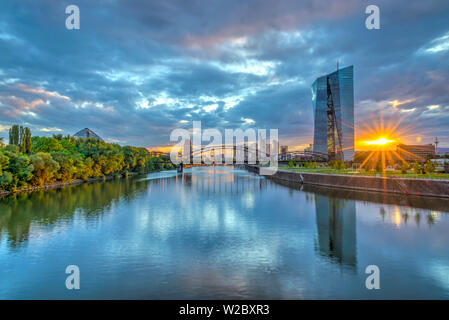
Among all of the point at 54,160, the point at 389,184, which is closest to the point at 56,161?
the point at 54,160

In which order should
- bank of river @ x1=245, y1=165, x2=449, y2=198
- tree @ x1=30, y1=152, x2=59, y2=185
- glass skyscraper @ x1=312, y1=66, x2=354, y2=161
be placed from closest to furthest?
1. bank of river @ x1=245, y1=165, x2=449, y2=198
2. tree @ x1=30, y1=152, x2=59, y2=185
3. glass skyscraper @ x1=312, y1=66, x2=354, y2=161

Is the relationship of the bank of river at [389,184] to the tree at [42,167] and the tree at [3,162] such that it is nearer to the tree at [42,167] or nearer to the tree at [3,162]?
the tree at [42,167]

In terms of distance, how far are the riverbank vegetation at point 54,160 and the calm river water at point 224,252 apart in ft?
46.0

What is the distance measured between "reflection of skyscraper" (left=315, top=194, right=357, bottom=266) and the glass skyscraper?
10077cm

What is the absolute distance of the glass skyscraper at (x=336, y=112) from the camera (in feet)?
408

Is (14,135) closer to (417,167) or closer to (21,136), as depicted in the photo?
(21,136)

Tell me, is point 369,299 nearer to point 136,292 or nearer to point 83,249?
point 136,292

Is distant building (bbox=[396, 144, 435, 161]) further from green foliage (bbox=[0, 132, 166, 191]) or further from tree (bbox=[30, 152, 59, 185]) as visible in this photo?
tree (bbox=[30, 152, 59, 185])

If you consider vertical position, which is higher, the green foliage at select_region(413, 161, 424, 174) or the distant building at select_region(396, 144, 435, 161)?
the distant building at select_region(396, 144, 435, 161)

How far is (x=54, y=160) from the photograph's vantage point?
51156 mm

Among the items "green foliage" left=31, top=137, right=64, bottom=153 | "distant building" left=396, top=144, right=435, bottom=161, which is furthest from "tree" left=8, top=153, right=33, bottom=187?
"distant building" left=396, top=144, right=435, bottom=161

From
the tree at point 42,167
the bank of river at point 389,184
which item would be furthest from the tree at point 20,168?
the bank of river at point 389,184

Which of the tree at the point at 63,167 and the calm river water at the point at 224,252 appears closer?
the calm river water at the point at 224,252

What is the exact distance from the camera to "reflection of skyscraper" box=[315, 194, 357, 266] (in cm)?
1576
